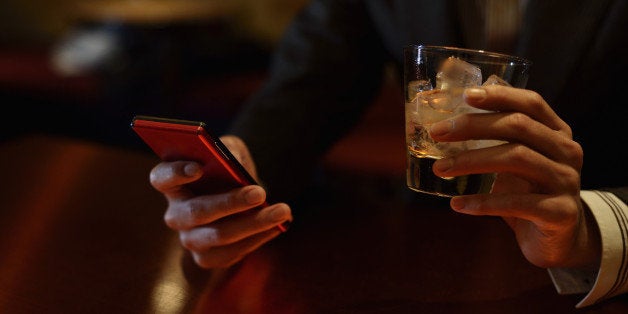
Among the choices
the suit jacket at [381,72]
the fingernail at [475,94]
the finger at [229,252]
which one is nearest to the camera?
the fingernail at [475,94]

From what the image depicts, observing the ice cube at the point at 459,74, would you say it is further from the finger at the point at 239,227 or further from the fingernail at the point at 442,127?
the finger at the point at 239,227

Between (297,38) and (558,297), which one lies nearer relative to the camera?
(558,297)

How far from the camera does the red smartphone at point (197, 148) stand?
0.67 metres

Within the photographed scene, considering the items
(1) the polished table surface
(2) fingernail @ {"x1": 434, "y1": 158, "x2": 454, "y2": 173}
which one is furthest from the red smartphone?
(2) fingernail @ {"x1": 434, "y1": 158, "x2": 454, "y2": 173}

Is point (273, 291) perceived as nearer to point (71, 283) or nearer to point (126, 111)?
point (71, 283)

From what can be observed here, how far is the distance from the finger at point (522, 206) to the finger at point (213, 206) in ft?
0.81

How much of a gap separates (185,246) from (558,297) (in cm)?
48

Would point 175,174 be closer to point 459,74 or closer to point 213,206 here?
point 213,206

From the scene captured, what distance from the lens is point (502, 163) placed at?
0.59m

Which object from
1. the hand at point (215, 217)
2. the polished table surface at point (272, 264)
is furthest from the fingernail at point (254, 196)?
the polished table surface at point (272, 264)

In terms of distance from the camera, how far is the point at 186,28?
11.2 ft

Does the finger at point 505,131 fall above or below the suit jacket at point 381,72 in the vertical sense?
above

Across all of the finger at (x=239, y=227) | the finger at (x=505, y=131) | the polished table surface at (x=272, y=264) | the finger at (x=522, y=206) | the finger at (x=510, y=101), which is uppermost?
the finger at (x=510, y=101)

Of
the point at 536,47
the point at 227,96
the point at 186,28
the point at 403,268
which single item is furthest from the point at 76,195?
the point at 186,28
